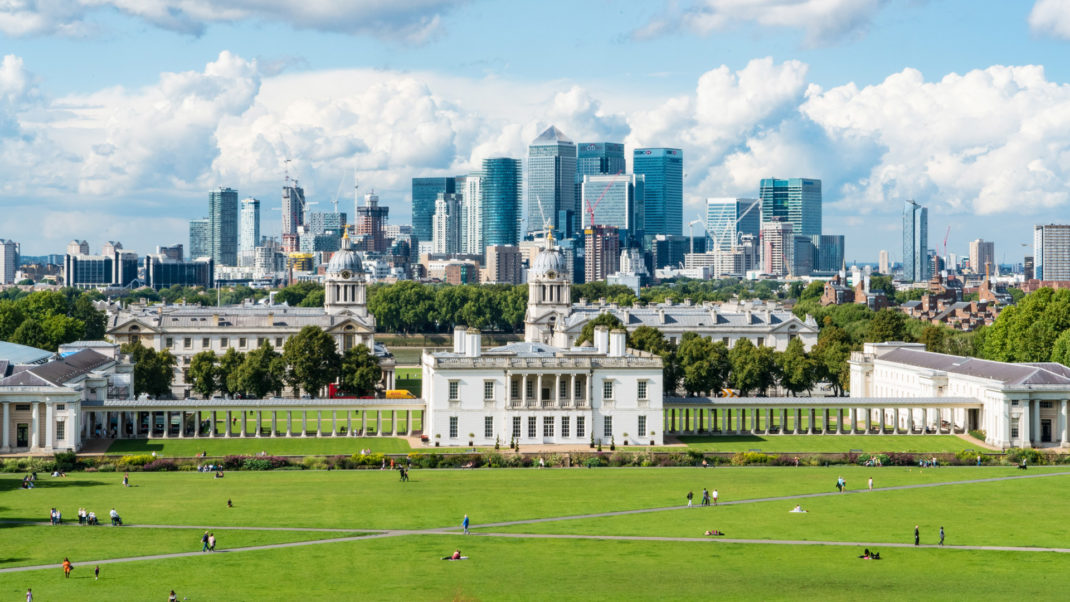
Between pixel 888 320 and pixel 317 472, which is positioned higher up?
pixel 888 320

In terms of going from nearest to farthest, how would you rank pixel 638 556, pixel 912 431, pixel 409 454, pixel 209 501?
1. pixel 638 556
2. pixel 209 501
3. pixel 409 454
4. pixel 912 431

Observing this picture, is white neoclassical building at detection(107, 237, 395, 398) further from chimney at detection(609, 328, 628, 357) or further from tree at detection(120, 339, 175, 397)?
chimney at detection(609, 328, 628, 357)

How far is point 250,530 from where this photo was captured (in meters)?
71.0

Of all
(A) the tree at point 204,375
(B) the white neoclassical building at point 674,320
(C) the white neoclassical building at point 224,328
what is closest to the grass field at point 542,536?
(A) the tree at point 204,375

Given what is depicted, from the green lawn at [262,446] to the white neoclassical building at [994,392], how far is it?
45.4 meters

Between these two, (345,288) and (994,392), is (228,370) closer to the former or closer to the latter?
(345,288)

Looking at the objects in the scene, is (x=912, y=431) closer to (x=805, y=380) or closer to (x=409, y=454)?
(x=805, y=380)

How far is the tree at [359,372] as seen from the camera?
129 m

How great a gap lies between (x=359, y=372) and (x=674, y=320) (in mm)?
58794

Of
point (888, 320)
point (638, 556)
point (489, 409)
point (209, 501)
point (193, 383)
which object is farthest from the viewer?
point (888, 320)

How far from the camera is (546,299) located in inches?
7318

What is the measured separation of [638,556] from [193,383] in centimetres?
7819

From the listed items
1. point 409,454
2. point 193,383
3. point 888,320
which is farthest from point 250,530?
point 888,320

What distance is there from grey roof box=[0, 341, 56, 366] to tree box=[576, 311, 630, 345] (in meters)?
54.2
